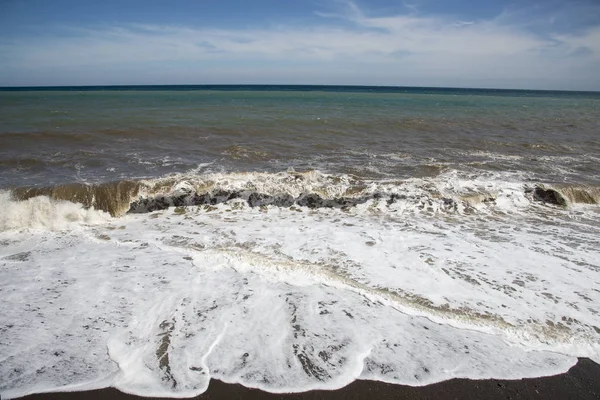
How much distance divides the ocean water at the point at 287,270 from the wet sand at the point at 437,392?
0.09 meters

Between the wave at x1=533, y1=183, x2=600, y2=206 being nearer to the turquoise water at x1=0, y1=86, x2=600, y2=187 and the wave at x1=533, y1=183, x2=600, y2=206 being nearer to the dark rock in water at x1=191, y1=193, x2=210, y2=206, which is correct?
the turquoise water at x1=0, y1=86, x2=600, y2=187

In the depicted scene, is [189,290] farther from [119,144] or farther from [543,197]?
[119,144]

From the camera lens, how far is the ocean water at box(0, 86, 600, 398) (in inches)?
145

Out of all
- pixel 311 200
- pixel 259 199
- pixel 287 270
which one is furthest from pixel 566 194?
pixel 287 270

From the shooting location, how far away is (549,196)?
30.5ft

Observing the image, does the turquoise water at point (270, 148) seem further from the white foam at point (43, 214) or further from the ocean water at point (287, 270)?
the white foam at point (43, 214)

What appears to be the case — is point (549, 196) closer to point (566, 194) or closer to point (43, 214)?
point (566, 194)

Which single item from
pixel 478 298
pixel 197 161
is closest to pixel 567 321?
pixel 478 298

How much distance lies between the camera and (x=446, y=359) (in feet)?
12.3

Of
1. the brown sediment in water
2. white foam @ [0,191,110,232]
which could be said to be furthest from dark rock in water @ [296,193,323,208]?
white foam @ [0,191,110,232]

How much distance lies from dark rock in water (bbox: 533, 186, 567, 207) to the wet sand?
696 cm

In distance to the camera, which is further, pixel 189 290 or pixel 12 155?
pixel 12 155

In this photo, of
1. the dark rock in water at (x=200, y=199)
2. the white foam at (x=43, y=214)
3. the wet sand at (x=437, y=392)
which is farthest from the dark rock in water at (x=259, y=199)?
the wet sand at (x=437, y=392)

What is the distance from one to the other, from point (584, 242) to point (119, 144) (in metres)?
15.0
